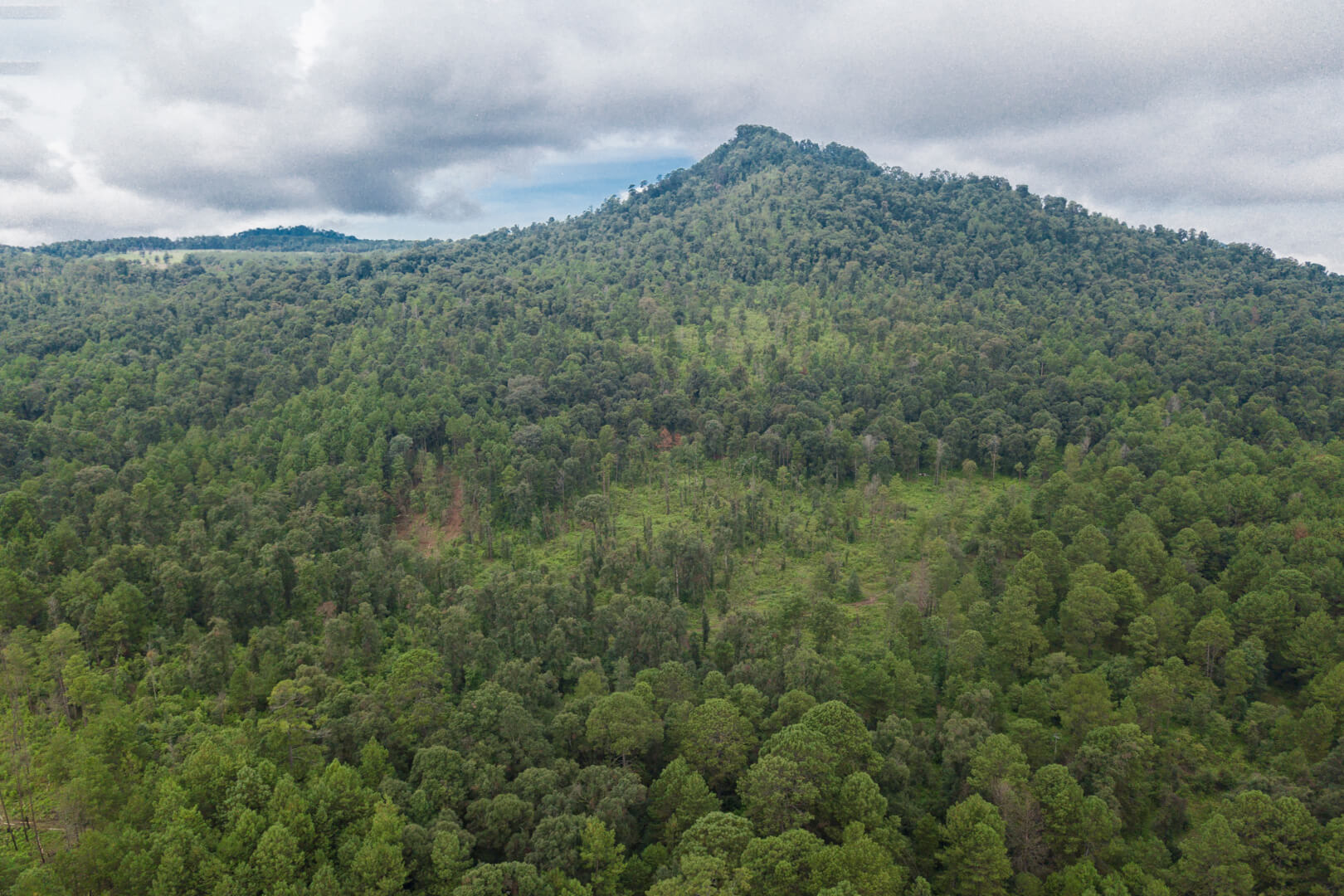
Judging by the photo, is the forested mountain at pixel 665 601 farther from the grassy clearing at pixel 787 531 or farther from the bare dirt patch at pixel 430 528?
the grassy clearing at pixel 787 531

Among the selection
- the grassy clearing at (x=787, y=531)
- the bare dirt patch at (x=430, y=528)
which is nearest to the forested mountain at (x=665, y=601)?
the bare dirt patch at (x=430, y=528)

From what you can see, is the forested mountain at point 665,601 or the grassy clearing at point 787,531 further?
the grassy clearing at point 787,531

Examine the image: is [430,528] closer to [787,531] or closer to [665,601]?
[665,601]


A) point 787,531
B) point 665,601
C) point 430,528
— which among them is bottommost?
point 665,601

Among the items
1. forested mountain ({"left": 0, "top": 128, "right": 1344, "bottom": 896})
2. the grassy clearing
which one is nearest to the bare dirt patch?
the grassy clearing

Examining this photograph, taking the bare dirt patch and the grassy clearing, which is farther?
the bare dirt patch

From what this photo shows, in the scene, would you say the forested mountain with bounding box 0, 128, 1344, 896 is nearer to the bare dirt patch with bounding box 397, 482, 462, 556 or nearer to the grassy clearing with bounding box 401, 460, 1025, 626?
the bare dirt patch with bounding box 397, 482, 462, 556

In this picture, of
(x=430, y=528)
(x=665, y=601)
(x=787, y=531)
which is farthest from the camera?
(x=430, y=528)

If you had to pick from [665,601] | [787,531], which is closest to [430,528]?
[665,601]

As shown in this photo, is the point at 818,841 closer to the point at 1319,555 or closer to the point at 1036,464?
the point at 1319,555
